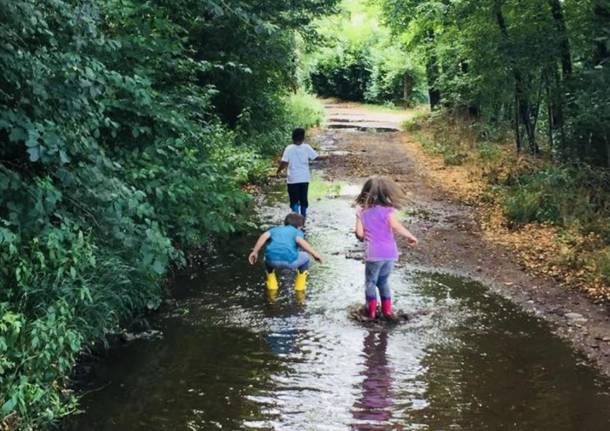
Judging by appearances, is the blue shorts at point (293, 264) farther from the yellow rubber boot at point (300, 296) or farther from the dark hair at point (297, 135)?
the dark hair at point (297, 135)

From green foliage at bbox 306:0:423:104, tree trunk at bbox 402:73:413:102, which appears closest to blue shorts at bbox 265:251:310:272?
green foliage at bbox 306:0:423:104

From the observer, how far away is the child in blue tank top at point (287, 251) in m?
7.89

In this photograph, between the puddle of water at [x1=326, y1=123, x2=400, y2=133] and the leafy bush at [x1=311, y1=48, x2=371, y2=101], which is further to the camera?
the leafy bush at [x1=311, y1=48, x2=371, y2=101]

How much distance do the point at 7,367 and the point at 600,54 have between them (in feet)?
37.2

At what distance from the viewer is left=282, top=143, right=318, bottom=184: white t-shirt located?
35.6 ft

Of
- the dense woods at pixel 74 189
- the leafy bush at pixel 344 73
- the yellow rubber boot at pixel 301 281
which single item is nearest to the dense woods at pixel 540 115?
the yellow rubber boot at pixel 301 281

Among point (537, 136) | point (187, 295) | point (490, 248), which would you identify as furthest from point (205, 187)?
point (537, 136)

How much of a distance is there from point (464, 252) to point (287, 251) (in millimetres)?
3591

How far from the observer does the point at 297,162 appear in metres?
10.9

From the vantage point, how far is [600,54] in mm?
11984

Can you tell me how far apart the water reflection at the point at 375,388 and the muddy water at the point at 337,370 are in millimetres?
10

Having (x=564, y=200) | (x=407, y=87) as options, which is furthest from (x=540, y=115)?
(x=407, y=87)

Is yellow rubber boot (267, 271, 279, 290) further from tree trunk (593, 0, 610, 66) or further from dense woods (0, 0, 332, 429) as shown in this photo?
tree trunk (593, 0, 610, 66)

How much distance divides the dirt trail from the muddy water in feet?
1.08
